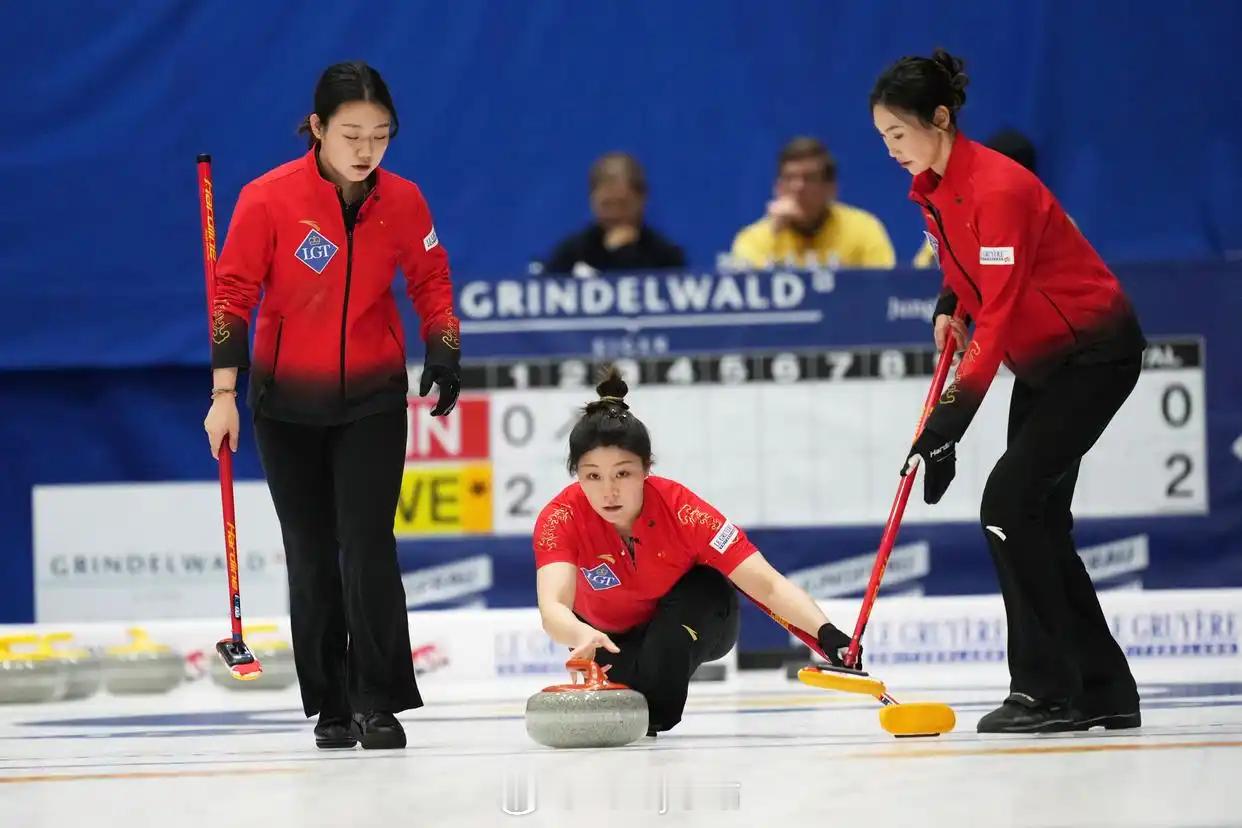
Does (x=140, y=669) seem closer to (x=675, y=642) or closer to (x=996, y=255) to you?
(x=675, y=642)

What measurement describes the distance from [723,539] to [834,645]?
39 centimetres

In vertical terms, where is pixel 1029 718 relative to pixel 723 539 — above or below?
below

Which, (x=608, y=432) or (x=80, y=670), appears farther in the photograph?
(x=80, y=670)

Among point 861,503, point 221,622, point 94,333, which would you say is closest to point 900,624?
point 861,503

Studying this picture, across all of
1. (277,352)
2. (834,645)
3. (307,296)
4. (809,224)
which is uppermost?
(809,224)

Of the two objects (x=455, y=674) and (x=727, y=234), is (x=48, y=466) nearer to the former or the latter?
(x=455, y=674)

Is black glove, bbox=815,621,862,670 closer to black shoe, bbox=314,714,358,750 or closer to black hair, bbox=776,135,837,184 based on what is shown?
black shoe, bbox=314,714,358,750

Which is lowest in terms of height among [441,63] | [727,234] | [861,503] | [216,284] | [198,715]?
[198,715]

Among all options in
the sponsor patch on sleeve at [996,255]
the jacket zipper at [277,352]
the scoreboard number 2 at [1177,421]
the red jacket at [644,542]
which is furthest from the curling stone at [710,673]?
the sponsor patch on sleeve at [996,255]

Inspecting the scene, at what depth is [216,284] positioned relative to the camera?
12.3ft

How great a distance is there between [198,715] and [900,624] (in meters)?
2.33

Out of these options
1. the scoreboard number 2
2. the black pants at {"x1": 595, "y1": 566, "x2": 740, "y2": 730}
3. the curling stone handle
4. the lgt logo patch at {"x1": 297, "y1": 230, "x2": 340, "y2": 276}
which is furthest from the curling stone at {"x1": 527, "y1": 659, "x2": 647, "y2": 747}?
the scoreboard number 2

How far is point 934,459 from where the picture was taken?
11.4 feet

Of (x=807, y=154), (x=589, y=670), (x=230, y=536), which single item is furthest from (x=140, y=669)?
(x=807, y=154)
